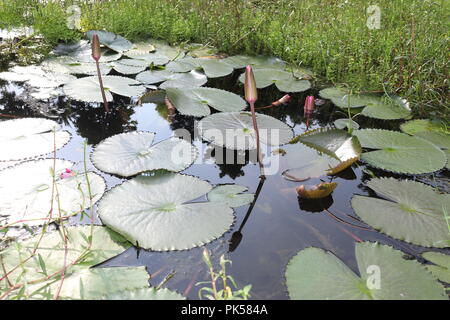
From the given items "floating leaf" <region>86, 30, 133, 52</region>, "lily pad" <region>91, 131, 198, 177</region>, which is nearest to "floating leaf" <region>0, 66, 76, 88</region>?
"floating leaf" <region>86, 30, 133, 52</region>

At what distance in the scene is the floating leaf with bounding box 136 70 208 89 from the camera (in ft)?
9.13

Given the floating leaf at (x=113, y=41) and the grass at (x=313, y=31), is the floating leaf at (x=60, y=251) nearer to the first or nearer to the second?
the grass at (x=313, y=31)

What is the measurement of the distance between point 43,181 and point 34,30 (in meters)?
2.59

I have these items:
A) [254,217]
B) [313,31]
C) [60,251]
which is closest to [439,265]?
[254,217]

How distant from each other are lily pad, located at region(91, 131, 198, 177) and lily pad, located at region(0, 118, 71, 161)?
10.1 inches

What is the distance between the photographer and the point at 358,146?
189 cm

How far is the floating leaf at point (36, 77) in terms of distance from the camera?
8.96ft

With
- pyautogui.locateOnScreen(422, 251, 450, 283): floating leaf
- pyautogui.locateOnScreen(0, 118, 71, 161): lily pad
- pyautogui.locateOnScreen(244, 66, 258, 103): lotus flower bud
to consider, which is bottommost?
pyautogui.locateOnScreen(422, 251, 450, 283): floating leaf

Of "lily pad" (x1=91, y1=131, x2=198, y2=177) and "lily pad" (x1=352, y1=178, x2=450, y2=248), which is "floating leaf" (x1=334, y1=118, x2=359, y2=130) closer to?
"lily pad" (x1=352, y1=178, x2=450, y2=248)

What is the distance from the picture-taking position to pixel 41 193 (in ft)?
5.24

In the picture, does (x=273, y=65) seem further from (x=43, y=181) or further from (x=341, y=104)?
(x=43, y=181)

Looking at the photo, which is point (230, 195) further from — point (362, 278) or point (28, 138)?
point (28, 138)

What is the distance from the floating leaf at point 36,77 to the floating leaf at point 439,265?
2.52 meters
